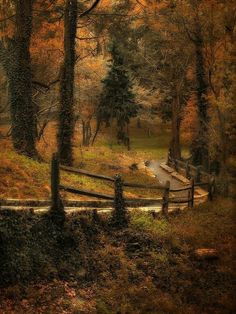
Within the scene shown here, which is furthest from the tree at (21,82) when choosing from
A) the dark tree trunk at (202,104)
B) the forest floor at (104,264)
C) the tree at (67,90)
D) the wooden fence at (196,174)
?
the dark tree trunk at (202,104)

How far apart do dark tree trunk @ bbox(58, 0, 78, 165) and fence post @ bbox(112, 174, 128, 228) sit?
28.8ft

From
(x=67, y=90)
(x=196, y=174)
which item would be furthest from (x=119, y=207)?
(x=196, y=174)

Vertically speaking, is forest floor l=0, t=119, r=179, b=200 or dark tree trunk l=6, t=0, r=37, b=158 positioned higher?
dark tree trunk l=6, t=0, r=37, b=158

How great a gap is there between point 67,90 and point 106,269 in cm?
1170

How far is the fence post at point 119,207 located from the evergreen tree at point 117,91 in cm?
3308

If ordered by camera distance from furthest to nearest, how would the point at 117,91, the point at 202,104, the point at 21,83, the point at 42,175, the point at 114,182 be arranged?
the point at 117,91 < the point at 202,104 < the point at 21,83 < the point at 42,175 < the point at 114,182

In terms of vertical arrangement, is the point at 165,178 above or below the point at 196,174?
below

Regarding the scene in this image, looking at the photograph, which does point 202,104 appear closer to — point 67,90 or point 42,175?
point 67,90

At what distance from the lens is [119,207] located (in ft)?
43.7

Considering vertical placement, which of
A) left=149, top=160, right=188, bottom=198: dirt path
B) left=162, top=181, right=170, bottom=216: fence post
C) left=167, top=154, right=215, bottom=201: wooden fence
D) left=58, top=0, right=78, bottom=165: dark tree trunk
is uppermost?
left=58, top=0, right=78, bottom=165: dark tree trunk

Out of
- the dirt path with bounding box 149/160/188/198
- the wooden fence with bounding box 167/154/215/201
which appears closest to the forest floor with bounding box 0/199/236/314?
the wooden fence with bounding box 167/154/215/201

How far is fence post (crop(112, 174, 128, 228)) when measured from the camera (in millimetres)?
13086

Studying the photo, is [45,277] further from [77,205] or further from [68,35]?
[68,35]

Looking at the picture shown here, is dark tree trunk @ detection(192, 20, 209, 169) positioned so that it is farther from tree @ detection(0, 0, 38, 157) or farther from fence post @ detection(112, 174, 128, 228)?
fence post @ detection(112, 174, 128, 228)
